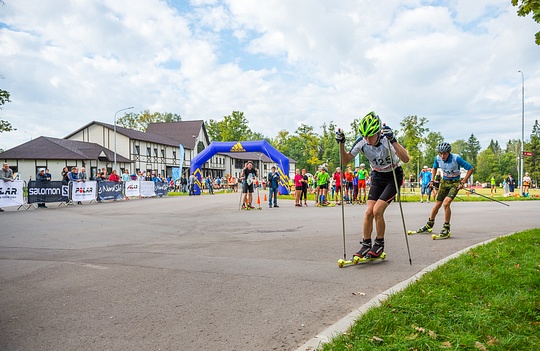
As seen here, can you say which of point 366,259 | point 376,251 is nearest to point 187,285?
point 366,259

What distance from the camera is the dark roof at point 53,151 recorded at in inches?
2005

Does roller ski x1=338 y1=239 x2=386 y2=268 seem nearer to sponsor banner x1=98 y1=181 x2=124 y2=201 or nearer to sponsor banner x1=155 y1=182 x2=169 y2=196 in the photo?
sponsor banner x1=98 y1=181 x2=124 y2=201

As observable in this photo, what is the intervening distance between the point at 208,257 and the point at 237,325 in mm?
3154

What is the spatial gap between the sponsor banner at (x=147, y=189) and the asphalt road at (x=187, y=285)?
2023cm

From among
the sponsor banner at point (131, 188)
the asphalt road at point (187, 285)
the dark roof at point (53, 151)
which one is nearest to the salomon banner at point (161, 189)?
the sponsor banner at point (131, 188)

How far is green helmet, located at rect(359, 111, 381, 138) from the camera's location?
5.96 meters

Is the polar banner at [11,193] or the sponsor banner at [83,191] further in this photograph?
the sponsor banner at [83,191]

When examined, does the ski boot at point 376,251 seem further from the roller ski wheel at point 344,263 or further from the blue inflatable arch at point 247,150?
the blue inflatable arch at point 247,150

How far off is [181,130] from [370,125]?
257 feet

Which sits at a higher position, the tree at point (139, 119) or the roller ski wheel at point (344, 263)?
the tree at point (139, 119)

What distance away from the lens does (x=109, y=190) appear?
2469cm

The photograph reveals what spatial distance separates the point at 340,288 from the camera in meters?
4.82

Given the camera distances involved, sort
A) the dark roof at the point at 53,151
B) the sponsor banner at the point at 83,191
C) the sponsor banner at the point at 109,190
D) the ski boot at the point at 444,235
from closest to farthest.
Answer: the ski boot at the point at 444,235, the sponsor banner at the point at 83,191, the sponsor banner at the point at 109,190, the dark roof at the point at 53,151

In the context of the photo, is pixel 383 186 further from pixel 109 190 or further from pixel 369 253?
pixel 109 190
